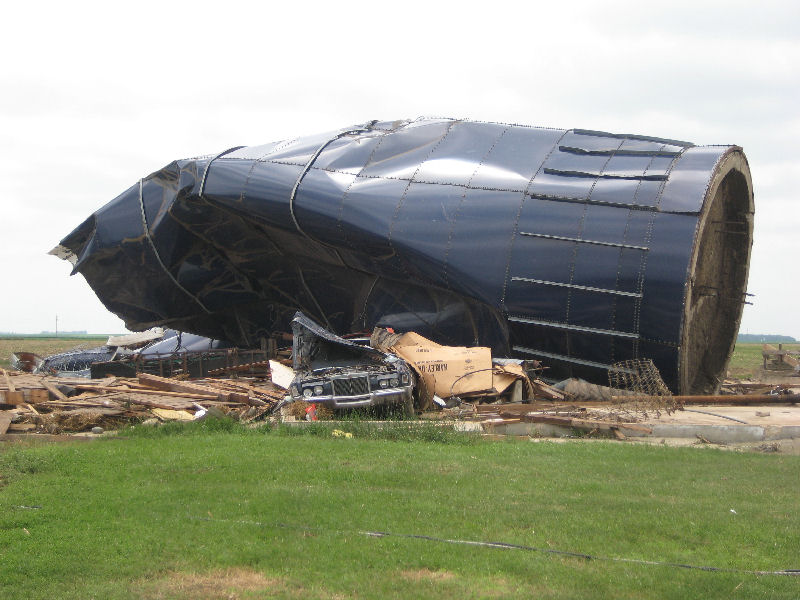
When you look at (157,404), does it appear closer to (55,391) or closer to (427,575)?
(55,391)

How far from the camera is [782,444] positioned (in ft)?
43.0

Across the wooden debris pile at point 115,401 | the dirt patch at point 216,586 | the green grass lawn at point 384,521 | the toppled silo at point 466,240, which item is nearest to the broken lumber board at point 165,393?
the wooden debris pile at point 115,401

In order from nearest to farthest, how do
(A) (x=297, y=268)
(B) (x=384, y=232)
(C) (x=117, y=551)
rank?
(C) (x=117, y=551) < (B) (x=384, y=232) < (A) (x=297, y=268)

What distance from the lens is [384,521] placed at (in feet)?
24.7

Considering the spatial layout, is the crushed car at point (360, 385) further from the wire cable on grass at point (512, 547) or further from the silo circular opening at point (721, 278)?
the silo circular opening at point (721, 278)

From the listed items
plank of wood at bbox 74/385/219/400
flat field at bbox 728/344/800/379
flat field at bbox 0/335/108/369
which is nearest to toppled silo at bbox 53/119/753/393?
flat field at bbox 728/344/800/379

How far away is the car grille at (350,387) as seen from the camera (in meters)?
14.9

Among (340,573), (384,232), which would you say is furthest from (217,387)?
(340,573)

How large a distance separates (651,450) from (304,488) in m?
5.17

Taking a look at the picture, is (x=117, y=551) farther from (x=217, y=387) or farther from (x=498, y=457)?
(x=217, y=387)

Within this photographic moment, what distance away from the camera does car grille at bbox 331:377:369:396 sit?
1488cm

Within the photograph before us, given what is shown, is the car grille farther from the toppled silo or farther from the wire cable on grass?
the wire cable on grass

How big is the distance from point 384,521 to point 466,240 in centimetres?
1275

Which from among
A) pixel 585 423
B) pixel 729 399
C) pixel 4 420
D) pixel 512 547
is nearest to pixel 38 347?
pixel 4 420
